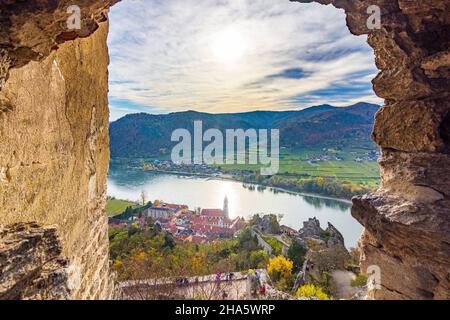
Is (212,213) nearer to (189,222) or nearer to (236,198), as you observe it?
(189,222)

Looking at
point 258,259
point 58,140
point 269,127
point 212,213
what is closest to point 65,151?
point 58,140

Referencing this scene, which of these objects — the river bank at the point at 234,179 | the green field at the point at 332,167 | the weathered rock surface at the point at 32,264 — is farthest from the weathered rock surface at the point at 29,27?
the green field at the point at 332,167

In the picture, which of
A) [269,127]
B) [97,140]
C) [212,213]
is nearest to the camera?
[97,140]

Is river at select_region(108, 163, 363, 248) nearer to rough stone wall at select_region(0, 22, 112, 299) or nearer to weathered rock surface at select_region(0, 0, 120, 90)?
rough stone wall at select_region(0, 22, 112, 299)

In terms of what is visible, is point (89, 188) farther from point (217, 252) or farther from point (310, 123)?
point (310, 123)

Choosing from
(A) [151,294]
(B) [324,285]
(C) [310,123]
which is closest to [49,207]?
(A) [151,294]

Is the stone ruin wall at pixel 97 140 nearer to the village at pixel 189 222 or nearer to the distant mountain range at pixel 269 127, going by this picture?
the village at pixel 189 222

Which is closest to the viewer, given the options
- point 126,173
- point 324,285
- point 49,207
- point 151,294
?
point 49,207
